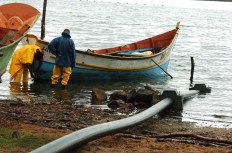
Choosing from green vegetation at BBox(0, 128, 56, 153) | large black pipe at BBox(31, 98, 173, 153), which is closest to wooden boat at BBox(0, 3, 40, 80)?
green vegetation at BBox(0, 128, 56, 153)

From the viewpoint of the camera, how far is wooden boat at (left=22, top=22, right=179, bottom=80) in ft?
58.5

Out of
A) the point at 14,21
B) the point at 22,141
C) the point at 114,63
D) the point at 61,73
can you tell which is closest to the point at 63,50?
the point at 61,73

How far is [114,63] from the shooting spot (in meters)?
19.1

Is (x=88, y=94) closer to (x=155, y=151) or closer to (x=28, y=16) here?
(x=28, y=16)

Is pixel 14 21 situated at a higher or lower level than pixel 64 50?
higher

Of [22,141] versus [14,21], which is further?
[14,21]

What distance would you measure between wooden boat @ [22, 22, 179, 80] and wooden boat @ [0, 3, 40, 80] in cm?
88

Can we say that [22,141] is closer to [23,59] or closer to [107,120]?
[107,120]

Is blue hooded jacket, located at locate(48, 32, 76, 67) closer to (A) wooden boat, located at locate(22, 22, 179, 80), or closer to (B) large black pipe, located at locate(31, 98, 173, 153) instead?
(A) wooden boat, located at locate(22, 22, 179, 80)

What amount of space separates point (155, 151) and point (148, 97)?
19.8ft

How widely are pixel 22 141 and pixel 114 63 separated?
38.1 ft

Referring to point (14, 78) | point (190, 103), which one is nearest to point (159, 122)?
point (190, 103)

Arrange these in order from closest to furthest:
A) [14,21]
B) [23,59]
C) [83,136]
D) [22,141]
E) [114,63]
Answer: [83,136] < [22,141] < [23,59] < [14,21] < [114,63]

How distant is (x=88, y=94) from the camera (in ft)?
53.5
